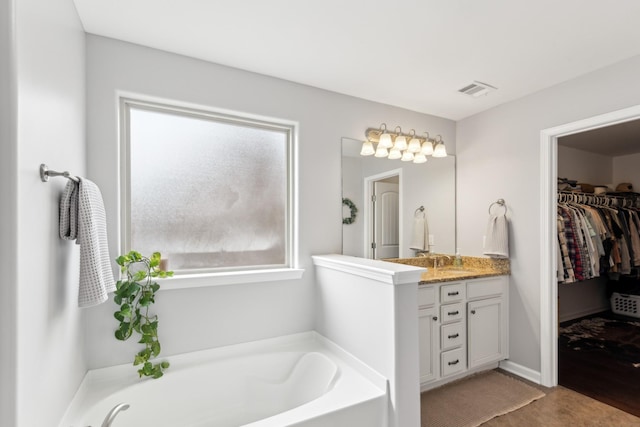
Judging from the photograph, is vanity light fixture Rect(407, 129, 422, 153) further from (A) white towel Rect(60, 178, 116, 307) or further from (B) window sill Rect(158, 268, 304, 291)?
(A) white towel Rect(60, 178, 116, 307)

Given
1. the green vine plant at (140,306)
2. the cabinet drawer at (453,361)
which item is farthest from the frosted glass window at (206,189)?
the cabinet drawer at (453,361)

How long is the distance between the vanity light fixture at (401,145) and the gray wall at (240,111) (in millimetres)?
98

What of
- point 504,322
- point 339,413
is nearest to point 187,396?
point 339,413

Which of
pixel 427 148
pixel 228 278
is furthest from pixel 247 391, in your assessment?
pixel 427 148

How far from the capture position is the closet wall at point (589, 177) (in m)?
4.31

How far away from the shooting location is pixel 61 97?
4.63ft

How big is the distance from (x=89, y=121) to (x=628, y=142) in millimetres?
5543

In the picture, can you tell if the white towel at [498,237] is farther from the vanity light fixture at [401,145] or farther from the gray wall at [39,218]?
the gray wall at [39,218]

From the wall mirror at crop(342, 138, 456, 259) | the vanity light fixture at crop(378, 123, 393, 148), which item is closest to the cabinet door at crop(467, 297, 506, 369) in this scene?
the wall mirror at crop(342, 138, 456, 259)

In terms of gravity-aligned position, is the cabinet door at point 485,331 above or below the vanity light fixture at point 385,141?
below

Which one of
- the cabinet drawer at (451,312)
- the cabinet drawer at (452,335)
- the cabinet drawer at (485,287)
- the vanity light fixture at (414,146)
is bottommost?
the cabinet drawer at (452,335)

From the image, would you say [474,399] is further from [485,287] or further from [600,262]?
[600,262]

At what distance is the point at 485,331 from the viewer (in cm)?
278

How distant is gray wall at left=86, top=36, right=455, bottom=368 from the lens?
75.2 inches
